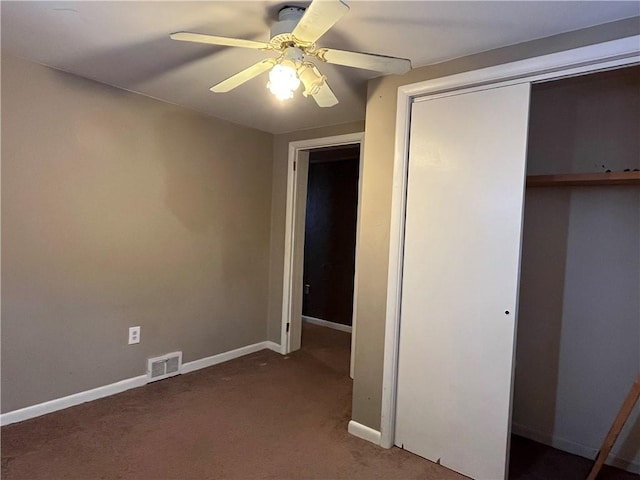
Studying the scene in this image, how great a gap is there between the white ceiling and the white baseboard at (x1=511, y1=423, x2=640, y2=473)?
7.49 feet

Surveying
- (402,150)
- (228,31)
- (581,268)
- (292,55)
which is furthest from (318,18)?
(581,268)

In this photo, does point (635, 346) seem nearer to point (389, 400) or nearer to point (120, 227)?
point (389, 400)

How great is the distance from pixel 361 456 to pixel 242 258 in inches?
80.9

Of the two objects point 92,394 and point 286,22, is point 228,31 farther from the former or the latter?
point 92,394

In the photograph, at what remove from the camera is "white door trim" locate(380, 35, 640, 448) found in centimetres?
182

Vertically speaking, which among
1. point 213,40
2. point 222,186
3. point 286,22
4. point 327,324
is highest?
point 286,22

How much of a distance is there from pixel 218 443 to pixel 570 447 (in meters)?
2.10

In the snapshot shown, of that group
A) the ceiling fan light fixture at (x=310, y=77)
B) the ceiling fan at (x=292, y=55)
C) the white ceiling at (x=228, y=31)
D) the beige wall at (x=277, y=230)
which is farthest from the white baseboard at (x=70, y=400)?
the ceiling fan light fixture at (x=310, y=77)

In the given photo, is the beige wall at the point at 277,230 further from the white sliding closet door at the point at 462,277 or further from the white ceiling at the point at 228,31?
the white sliding closet door at the point at 462,277

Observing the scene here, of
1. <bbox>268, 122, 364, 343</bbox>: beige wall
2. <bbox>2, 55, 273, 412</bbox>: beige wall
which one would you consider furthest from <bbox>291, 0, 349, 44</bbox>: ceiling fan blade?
<bbox>268, 122, 364, 343</bbox>: beige wall

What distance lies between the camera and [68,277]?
2.49m

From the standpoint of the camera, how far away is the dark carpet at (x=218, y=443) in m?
1.97

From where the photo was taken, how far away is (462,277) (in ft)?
6.66

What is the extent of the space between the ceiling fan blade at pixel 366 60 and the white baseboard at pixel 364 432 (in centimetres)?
198
